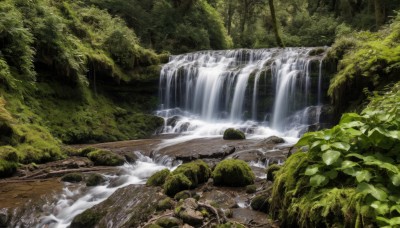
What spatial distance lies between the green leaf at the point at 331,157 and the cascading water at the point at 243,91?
9.61 m

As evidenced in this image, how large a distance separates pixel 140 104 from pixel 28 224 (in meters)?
12.0

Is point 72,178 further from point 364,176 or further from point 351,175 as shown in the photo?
point 364,176

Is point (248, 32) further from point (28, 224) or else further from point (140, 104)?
point (28, 224)

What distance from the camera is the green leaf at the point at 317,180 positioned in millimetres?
3357

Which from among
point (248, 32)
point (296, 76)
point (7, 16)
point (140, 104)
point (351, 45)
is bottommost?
point (140, 104)

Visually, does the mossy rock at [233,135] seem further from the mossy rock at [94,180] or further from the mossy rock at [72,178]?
the mossy rock at [72,178]

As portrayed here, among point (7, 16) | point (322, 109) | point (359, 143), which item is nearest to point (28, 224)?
point (359, 143)

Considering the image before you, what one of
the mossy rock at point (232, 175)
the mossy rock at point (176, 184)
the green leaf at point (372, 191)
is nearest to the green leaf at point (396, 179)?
the green leaf at point (372, 191)

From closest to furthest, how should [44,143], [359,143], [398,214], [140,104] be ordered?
1. [398,214]
2. [359,143]
3. [44,143]
4. [140,104]

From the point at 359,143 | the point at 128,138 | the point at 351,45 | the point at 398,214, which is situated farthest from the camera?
the point at 128,138

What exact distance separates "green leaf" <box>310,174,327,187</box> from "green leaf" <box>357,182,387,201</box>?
410 millimetres

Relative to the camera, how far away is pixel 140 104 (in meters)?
17.4

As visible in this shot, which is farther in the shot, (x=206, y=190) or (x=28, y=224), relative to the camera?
(x=206, y=190)

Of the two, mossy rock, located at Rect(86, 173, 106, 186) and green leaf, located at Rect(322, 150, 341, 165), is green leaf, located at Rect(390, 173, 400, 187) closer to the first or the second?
green leaf, located at Rect(322, 150, 341, 165)
